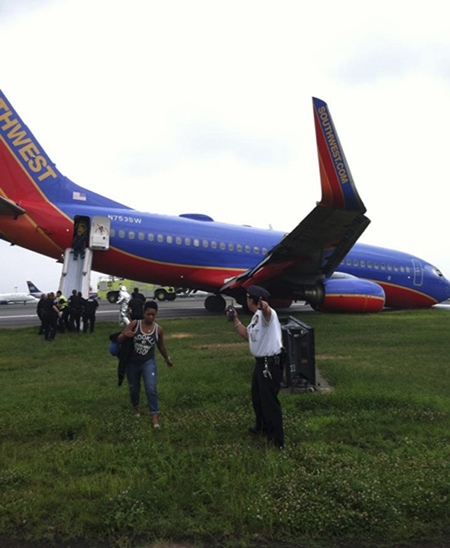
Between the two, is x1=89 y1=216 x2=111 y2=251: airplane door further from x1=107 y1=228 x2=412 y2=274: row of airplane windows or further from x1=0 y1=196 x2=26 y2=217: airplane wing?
x1=0 y1=196 x2=26 y2=217: airplane wing

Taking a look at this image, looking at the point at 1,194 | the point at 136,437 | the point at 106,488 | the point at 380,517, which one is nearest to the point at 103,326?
the point at 1,194

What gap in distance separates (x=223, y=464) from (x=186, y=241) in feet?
55.9

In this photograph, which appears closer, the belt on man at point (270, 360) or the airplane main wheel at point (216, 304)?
the belt on man at point (270, 360)

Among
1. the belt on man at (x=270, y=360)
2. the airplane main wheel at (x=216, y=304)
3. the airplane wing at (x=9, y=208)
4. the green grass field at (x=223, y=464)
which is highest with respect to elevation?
the airplane wing at (x=9, y=208)

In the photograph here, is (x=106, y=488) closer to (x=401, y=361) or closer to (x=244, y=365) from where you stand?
(x=244, y=365)

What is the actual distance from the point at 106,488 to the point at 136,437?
1307 mm

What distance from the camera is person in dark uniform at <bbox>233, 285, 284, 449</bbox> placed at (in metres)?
4.91

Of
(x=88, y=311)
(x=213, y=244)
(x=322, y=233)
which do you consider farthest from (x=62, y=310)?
(x=322, y=233)

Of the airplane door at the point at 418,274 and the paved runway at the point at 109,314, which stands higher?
the airplane door at the point at 418,274

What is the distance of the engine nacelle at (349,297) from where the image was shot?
19.2 m

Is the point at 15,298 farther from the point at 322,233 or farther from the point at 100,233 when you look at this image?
the point at 322,233

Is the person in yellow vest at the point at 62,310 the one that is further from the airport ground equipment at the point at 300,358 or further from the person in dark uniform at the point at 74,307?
the airport ground equipment at the point at 300,358

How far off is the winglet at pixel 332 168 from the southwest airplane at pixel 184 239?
0.16 feet

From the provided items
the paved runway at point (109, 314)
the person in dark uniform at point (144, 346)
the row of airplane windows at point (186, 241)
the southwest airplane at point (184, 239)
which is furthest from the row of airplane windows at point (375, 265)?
the person in dark uniform at point (144, 346)
